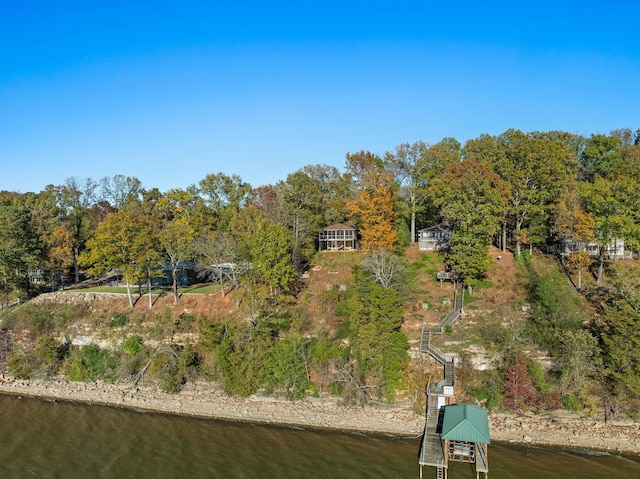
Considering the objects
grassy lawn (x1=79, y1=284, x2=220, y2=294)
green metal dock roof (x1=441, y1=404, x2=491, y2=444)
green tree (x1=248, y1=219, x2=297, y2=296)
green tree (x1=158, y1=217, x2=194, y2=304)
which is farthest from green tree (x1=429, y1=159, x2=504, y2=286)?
green tree (x1=158, y1=217, x2=194, y2=304)

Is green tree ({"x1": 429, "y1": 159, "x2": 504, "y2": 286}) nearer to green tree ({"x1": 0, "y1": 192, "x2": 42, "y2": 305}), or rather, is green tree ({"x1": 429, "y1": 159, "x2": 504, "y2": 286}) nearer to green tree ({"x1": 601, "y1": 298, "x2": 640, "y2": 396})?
green tree ({"x1": 601, "y1": 298, "x2": 640, "y2": 396})

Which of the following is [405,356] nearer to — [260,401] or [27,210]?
[260,401]

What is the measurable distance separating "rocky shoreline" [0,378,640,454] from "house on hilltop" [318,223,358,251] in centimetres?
2702

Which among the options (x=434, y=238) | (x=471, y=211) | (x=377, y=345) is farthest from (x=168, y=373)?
(x=434, y=238)

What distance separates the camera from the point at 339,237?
59.0 m

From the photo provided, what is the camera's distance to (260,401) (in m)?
35.8

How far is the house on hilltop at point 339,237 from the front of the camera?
58.8 m

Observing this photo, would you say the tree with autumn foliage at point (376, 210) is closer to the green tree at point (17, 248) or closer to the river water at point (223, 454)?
the river water at point (223, 454)

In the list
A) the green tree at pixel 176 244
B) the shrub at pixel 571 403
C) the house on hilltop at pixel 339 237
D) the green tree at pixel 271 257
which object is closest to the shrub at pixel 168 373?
the green tree at pixel 176 244

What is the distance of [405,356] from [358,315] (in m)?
5.09

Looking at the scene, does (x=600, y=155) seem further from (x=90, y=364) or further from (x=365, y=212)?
(x=90, y=364)

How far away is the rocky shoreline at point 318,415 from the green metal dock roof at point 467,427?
423 centimetres

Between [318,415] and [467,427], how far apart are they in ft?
39.4

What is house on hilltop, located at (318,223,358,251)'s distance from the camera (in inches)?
2313
